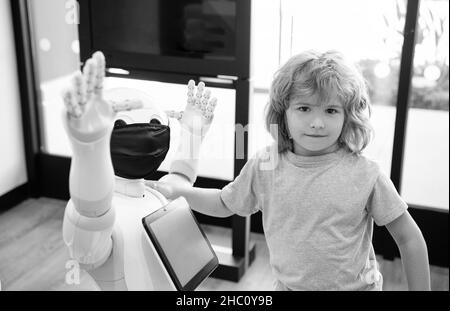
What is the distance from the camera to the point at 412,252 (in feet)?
2.31

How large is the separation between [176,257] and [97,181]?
140 millimetres

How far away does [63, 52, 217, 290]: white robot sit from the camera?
0.47 meters

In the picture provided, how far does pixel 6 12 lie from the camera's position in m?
0.75

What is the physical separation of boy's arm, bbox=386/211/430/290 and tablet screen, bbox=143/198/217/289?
24cm

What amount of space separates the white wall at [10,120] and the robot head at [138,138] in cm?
26

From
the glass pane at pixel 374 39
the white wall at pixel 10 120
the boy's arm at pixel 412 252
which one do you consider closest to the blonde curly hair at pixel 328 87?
the boy's arm at pixel 412 252

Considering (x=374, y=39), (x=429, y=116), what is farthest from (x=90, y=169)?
(x=429, y=116)

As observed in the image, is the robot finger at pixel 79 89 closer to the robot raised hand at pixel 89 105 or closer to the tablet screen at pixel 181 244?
→ the robot raised hand at pixel 89 105

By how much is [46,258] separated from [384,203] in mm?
683

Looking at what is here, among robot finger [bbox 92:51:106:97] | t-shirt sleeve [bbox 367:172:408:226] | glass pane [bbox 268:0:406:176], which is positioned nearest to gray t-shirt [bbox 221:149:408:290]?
t-shirt sleeve [bbox 367:172:408:226]

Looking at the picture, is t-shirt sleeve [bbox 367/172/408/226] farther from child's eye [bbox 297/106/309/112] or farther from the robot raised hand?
the robot raised hand

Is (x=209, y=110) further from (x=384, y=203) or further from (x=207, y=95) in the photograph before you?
(x=384, y=203)

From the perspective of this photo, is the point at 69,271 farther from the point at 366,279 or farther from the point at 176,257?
the point at 366,279

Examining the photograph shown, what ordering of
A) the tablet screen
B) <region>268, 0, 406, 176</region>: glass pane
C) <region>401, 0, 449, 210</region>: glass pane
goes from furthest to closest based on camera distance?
<region>401, 0, 449, 210</region>: glass pane
<region>268, 0, 406, 176</region>: glass pane
the tablet screen
